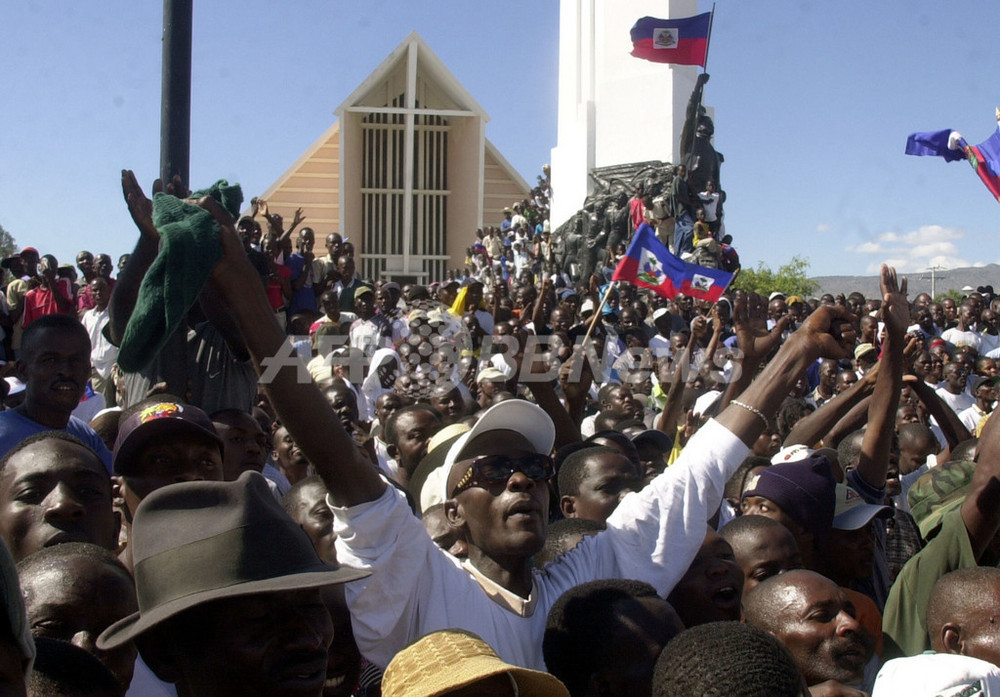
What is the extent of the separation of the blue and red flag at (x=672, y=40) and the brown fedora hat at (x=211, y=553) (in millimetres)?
18484

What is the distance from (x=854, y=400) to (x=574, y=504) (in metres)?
1.73

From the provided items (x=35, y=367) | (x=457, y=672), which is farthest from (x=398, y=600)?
(x=35, y=367)

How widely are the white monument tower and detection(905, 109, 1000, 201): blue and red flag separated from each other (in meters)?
8.19

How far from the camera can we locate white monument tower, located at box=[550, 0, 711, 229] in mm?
20594

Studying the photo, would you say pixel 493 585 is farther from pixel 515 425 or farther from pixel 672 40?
pixel 672 40

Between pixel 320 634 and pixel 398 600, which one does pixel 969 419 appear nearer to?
pixel 398 600

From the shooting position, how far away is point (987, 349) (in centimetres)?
1249

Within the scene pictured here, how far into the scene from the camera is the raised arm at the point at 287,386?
2.19 m

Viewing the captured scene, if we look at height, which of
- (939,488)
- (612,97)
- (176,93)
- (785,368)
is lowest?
(939,488)

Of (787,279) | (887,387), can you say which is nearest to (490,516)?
(887,387)

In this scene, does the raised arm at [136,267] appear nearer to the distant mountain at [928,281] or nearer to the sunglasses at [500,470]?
the sunglasses at [500,470]

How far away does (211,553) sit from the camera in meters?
1.71

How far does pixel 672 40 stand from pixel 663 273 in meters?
10.6

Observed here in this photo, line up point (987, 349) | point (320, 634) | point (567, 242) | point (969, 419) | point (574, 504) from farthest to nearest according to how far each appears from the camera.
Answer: point (567, 242)
point (987, 349)
point (969, 419)
point (574, 504)
point (320, 634)
